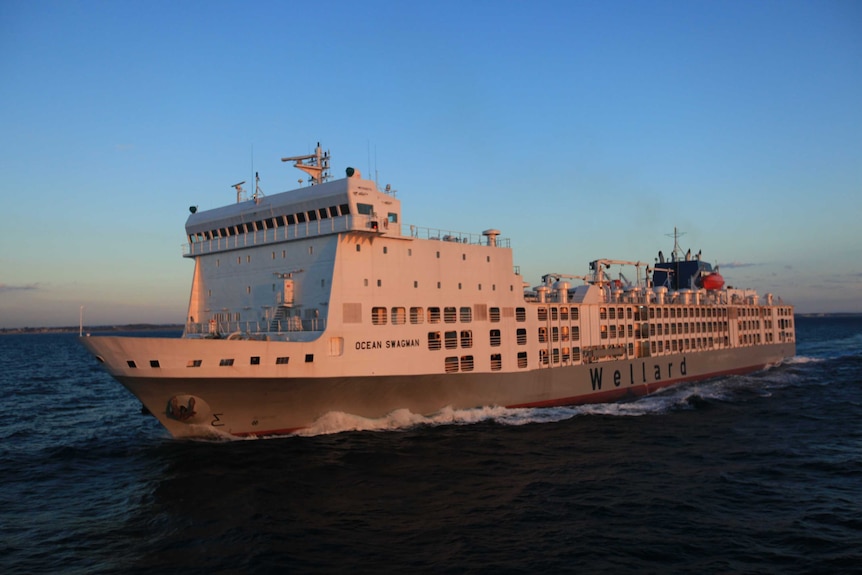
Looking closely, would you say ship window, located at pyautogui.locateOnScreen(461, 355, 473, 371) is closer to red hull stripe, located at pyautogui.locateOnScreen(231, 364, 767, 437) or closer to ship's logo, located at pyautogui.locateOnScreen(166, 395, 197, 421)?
red hull stripe, located at pyautogui.locateOnScreen(231, 364, 767, 437)

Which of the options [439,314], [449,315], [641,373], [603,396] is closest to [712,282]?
[641,373]

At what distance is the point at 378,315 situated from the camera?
2456 cm

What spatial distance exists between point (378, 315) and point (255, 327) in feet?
19.1

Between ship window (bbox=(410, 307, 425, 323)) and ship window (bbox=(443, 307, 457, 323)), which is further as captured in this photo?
ship window (bbox=(443, 307, 457, 323))

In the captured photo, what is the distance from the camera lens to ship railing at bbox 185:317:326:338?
23781 mm

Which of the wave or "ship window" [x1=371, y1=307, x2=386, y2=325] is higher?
"ship window" [x1=371, y1=307, x2=386, y2=325]

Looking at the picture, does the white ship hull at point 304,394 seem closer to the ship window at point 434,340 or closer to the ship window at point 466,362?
the ship window at point 466,362

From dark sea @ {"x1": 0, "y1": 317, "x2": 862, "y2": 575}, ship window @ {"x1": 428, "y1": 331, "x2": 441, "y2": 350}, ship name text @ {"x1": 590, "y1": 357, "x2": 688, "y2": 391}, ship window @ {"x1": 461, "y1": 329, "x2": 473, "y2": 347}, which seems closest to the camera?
dark sea @ {"x1": 0, "y1": 317, "x2": 862, "y2": 575}

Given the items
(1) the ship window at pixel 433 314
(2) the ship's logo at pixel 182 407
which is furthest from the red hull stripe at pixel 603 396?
(1) the ship window at pixel 433 314

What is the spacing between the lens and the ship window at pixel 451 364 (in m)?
26.4

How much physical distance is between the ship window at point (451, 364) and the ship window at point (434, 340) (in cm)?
84

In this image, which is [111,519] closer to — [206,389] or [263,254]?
[206,389]

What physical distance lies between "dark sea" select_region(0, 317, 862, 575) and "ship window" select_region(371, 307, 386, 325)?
13.4 feet

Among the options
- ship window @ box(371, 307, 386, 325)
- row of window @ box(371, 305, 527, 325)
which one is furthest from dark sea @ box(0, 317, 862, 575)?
row of window @ box(371, 305, 527, 325)
